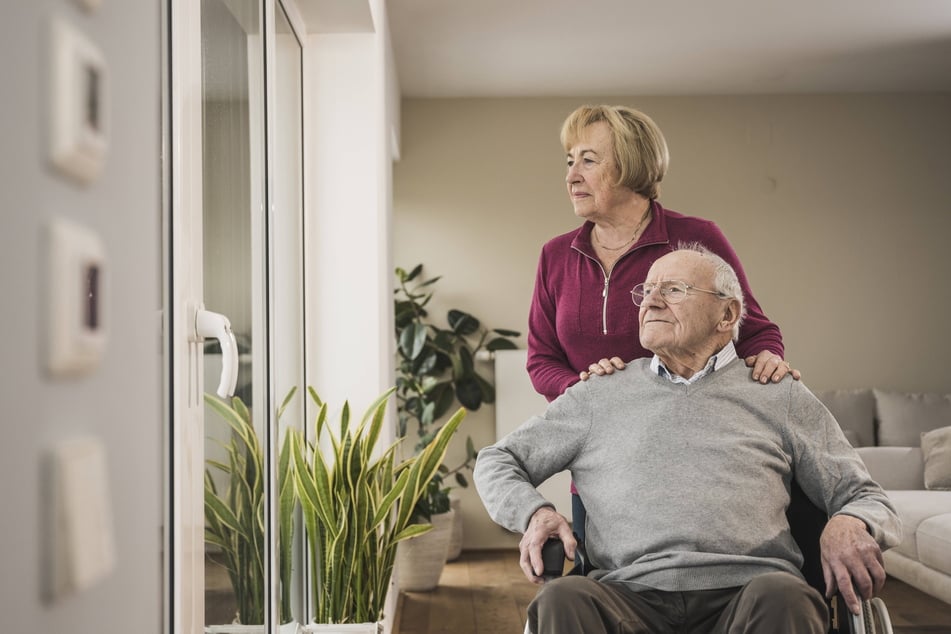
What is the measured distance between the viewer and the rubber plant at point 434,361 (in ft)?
16.9

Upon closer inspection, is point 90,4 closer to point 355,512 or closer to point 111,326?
point 111,326

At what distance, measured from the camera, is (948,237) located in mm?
5664

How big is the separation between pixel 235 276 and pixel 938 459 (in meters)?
3.95

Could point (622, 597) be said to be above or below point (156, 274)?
below

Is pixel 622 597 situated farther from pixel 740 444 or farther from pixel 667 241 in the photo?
pixel 667 241

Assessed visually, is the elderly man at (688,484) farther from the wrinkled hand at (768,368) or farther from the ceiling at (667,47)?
the ceiling at (667,47)

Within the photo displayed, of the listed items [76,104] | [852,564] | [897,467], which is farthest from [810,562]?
[897,467]

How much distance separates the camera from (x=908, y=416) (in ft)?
16.9

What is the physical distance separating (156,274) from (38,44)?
1.44 ft

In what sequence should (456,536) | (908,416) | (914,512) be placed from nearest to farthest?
(914,512) < (908,416) < (456,536)

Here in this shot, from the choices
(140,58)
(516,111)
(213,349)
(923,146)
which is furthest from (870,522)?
(923,146)

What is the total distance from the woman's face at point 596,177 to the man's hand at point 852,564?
938 mm

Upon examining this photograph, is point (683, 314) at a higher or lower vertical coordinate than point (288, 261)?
lower

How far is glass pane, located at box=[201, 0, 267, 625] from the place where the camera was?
1677 mm
